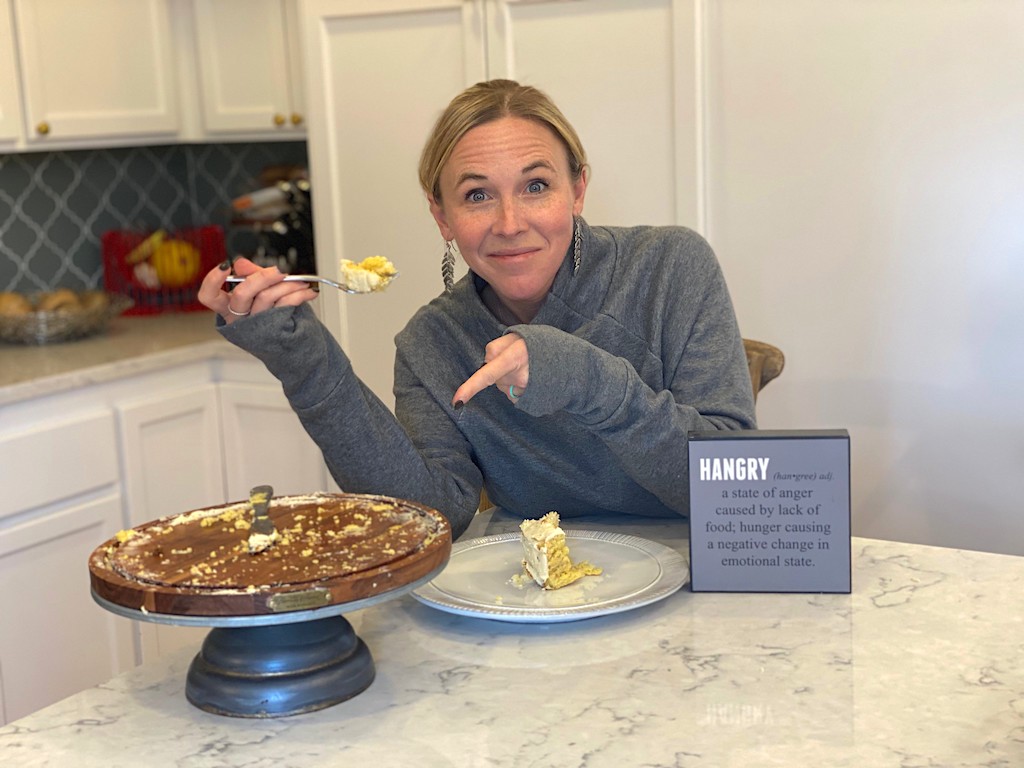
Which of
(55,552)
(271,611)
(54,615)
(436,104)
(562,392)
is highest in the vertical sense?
(436,104)

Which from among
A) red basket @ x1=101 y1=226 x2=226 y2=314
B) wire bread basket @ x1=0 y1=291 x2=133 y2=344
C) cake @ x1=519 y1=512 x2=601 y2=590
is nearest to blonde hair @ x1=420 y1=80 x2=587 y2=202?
cake @ x1=519 y1=512 x2=601 y2=590

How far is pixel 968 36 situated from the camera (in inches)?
81.7

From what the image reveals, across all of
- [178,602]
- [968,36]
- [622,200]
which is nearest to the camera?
[178,602]

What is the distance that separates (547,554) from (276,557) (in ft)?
0.94

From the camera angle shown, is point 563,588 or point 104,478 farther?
point 104,478

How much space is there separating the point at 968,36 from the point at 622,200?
2.32ft

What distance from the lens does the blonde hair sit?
1627 mm

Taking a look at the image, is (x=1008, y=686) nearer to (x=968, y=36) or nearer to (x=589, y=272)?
(x=589, y=272)

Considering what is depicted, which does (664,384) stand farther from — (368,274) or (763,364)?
(368,274)

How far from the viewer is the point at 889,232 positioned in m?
2.20

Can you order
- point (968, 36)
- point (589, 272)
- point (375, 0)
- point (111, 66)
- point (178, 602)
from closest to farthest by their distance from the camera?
point (178, 602) < point (589, 272) < point (968, 36) < point (375, 0) < point (111, 66)

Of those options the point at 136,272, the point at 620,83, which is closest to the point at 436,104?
the point at 620,83

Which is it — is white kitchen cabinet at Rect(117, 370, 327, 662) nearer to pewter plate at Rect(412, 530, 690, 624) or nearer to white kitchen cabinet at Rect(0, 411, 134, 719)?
white kitchen cabinet at Rect(0, 411, 134, 719)

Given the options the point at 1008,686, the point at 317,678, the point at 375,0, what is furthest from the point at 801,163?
the point at 317,678
